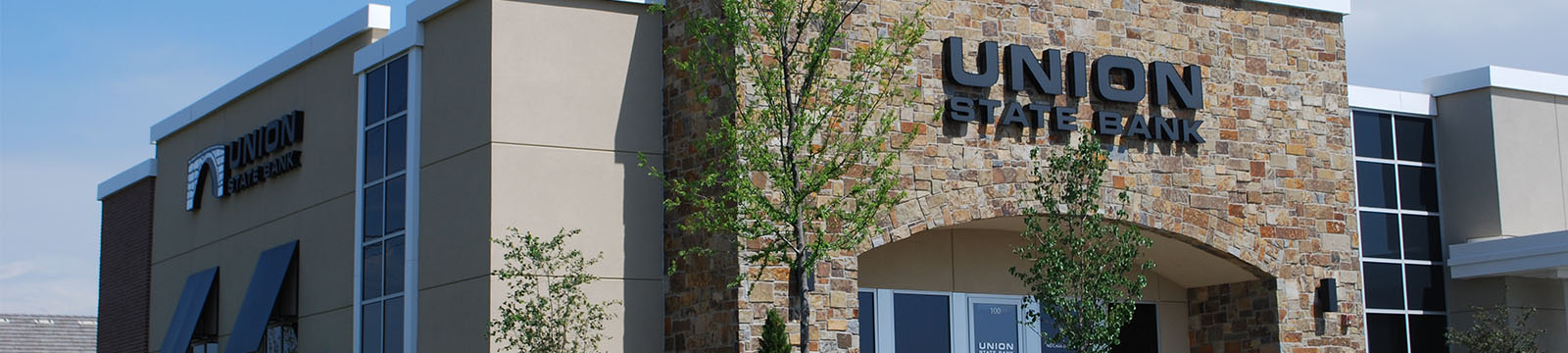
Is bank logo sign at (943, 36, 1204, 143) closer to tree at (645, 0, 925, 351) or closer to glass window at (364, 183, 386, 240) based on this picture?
tree at (645, 0, 925, 351)

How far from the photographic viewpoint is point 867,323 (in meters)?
23.5

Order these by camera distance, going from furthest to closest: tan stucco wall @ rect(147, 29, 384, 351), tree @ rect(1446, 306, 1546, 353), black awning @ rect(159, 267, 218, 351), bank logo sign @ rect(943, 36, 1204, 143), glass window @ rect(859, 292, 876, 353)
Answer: black awning @ rect(159, 267, 218, 351) → tree @ rect(1446, 306, 1546, 353) → tan stucco wall @ rect(147, 29, 384, 351) → glass window @ rect(859, 292, 876, 353) → bank logo sign @ rect(943, 36, 1204, 143)

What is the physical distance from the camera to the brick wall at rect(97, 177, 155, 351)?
1211 inches

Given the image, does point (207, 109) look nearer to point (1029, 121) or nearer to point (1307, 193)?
point (1029, 121)

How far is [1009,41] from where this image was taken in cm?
2277

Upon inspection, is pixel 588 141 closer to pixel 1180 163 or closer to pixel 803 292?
pixel 803 292

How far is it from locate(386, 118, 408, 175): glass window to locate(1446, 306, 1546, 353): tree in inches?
609

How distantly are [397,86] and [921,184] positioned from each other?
278 inches

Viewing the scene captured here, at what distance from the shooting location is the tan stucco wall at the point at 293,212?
79.4 ft

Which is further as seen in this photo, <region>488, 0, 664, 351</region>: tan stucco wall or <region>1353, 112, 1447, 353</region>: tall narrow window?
<region>1353, 112, 1447, 353</region>: tall narrow window

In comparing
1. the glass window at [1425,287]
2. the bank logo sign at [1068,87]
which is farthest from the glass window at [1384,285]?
the bank logo sign at [1068,87]

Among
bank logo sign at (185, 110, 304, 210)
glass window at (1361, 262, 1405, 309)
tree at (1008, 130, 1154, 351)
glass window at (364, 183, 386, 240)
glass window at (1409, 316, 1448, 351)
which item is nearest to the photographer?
tree at (1008, 130, 1154, 351)

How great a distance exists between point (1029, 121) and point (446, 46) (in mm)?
7512

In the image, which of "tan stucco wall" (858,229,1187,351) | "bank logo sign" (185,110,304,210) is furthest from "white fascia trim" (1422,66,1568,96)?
"bank logo sign" (185,110,304,210)
